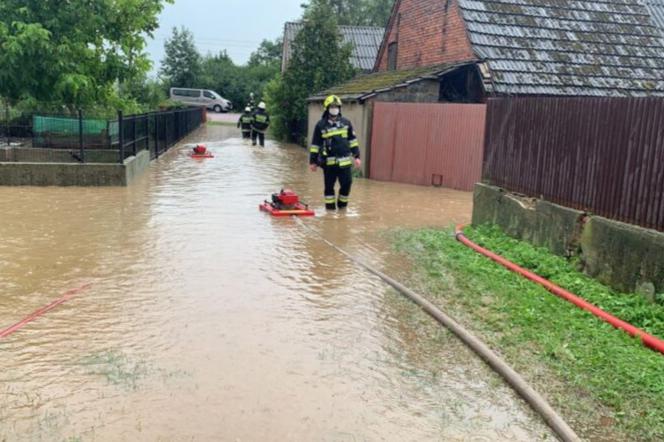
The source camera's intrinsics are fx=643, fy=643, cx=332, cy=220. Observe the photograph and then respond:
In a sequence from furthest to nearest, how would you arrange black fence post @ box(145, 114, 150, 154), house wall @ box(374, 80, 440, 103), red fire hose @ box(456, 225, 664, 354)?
1. black fence post @ box(145, 114, 150, 154)
2. house wall @ box(374, 80, 440, 103)
3. red fire hose @ box(456, 225, 664, 354)

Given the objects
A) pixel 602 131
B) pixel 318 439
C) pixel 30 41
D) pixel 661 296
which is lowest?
pixel 318 439

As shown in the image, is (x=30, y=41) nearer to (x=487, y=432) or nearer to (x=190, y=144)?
(x=190, y=144)

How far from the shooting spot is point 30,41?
15.1m

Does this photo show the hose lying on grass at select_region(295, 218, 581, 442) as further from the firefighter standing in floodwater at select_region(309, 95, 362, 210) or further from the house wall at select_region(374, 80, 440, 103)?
the house wall at select_region(374, 80, 440, 103)

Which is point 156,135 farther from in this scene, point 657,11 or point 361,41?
point 361,41

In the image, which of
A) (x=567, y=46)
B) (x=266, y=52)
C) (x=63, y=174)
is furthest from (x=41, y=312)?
(x=266, y=52)

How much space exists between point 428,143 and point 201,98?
4235cm

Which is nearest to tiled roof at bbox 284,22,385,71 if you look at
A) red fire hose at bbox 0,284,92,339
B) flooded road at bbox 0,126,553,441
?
flooded road at bbox 0,126,553,441

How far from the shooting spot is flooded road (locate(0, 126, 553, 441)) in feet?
11.6

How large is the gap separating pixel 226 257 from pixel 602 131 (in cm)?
420

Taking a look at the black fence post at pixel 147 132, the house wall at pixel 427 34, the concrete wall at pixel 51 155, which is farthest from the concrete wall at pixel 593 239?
the black fence post at pixel 147 132

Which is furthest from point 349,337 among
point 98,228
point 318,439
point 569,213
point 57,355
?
point 98,228

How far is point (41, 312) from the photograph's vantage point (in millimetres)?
5191

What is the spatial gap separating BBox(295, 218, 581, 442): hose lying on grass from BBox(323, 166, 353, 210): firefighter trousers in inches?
148
